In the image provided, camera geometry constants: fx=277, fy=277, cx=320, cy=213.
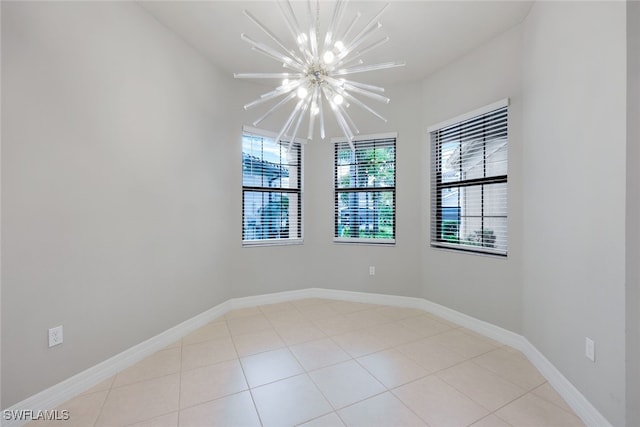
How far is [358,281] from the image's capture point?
3662mm

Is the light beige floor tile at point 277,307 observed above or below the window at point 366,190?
below

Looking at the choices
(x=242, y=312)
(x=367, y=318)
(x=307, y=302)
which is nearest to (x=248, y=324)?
(x=242, y=312)

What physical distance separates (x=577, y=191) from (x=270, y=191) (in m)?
2.91

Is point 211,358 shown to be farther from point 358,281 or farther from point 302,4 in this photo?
point 302,4

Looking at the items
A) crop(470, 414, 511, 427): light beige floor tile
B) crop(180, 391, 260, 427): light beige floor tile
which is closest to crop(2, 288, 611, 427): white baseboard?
crop(470, 414, 511, 427): light beige floor tile

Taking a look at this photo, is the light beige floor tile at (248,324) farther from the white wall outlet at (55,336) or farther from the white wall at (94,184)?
the white wall outlet at (55,336)

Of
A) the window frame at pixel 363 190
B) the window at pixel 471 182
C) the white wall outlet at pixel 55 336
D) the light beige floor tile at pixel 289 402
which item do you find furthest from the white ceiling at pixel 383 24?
the light beige floor tile at pixel 289 402

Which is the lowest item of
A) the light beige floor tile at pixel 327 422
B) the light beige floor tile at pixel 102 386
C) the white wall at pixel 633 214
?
the light beige floor tile at pixel 102 386

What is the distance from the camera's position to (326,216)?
3750 mm

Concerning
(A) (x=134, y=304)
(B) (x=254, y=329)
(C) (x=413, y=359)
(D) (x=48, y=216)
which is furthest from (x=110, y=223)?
(C) (x=413, y=359)

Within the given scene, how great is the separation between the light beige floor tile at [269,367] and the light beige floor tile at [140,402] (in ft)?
1.58

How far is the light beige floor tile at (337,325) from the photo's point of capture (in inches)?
109

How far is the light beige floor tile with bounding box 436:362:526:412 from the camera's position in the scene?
5.71 feet

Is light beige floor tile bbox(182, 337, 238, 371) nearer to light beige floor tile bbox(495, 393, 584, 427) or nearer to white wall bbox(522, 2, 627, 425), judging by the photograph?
light beige floor tile bbox(495, 393, 584, 427)
